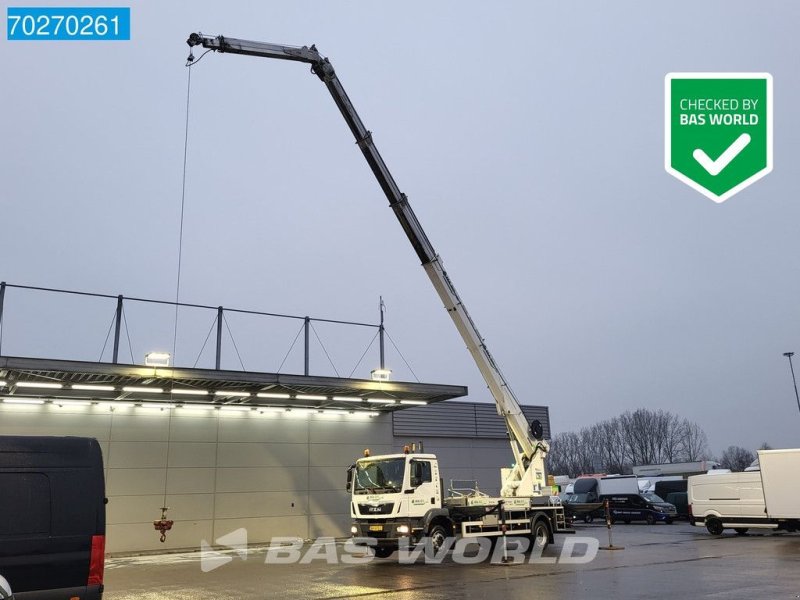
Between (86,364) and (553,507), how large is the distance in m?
13.6

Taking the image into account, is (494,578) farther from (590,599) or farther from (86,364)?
(86,364)

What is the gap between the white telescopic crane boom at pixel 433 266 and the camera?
695 inches

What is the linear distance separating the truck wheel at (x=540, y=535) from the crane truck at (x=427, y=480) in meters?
0.03

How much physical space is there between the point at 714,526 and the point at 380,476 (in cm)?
1376

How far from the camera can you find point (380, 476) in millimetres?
18141

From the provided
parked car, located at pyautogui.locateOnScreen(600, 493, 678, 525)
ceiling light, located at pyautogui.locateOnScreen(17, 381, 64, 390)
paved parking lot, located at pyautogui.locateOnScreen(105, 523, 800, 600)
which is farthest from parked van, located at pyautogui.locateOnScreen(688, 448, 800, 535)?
ceiling light, located at pyautogui.locateOnScreen(17, 381, 64, 390)

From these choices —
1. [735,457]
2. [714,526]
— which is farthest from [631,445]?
[714,526]

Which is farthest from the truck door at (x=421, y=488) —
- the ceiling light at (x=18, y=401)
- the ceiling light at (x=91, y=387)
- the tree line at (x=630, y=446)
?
the tree line at (x=630, y=446)

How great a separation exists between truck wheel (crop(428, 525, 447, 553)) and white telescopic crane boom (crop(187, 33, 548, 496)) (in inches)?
121

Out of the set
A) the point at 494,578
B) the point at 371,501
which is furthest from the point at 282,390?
the point at 494,578

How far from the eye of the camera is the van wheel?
2447 cm

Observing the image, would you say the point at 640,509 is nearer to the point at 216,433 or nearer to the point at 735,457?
the point at 216,433

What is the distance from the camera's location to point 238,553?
20828 mm

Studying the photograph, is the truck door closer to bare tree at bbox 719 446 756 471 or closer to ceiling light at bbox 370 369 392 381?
ceiling light at bbox 370 369 392 381
